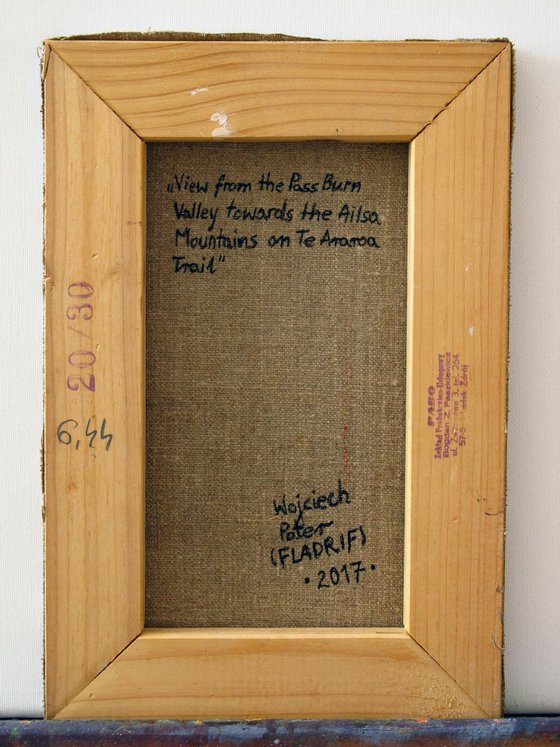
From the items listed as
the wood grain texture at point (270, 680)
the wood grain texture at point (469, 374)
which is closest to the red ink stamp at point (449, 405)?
the wood grain texture at point (469, 374)

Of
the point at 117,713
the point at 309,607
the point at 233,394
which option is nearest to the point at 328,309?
the point at 233,394

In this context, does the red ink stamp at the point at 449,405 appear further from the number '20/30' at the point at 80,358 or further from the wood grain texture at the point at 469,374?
the number '20/30' at the point at 80,358

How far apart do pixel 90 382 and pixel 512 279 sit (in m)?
0.33

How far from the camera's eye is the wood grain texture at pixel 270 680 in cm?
50

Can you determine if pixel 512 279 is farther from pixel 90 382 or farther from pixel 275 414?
pixel 90 382

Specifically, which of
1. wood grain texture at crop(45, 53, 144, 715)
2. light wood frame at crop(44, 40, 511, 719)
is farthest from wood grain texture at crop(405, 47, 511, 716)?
wood grain texture at crop(45, 53, 144, 715)

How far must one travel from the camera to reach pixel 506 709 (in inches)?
21.0

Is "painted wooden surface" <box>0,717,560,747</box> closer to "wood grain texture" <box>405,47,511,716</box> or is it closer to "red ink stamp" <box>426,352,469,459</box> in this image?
"wood grain texture" <box>405,47,511,716</box>

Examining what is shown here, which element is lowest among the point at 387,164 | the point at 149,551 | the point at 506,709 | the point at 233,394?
the point at 506,709

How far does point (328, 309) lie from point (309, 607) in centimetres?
23

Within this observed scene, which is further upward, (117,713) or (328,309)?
(328,309)

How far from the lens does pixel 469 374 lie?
503 millimetres

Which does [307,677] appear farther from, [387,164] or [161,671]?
[387,164]

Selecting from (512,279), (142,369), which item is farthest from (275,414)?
(512,279)
